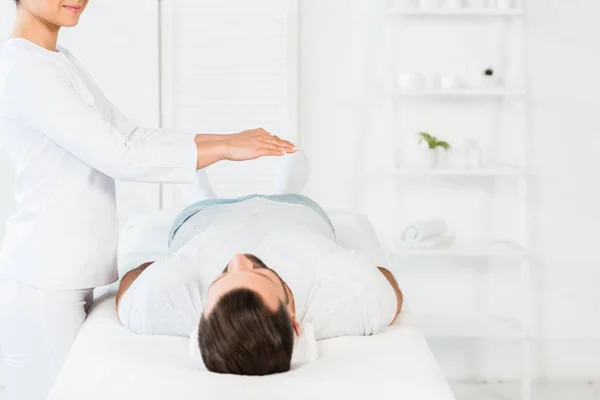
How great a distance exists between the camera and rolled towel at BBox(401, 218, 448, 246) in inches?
139

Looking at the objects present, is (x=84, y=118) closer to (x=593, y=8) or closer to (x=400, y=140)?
(x=400, y=140)

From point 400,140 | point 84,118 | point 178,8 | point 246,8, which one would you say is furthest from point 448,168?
point 84,118

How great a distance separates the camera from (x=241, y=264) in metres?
1.66

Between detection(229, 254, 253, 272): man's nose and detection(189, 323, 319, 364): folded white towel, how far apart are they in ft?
0.52

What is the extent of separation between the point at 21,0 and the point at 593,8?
264 cm

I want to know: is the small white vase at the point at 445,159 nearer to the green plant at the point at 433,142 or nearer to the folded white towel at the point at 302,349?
the green plant at the point at 433,142

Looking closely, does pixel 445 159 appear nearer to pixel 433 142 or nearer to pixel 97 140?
pixel 433 142

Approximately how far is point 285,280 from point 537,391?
2.23 metres

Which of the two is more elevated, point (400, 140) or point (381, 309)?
point (400, 140)

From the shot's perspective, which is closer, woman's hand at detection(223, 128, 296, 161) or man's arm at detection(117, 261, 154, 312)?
woman's hand at detection(223, 128, 296, 161)

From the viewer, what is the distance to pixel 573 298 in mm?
3854

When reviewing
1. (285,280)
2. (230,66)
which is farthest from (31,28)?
(230,66)

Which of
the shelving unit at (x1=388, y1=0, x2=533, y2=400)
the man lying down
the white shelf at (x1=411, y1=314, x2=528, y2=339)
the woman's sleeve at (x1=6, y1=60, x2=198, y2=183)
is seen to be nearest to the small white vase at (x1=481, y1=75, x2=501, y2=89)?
the shelving unit at (x1=388, y1=0, x2=533, y2=400)

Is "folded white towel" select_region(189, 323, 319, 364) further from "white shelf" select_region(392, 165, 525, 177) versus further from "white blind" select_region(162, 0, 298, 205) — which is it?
"white blind" select_region(162, 0, 298, 205)
